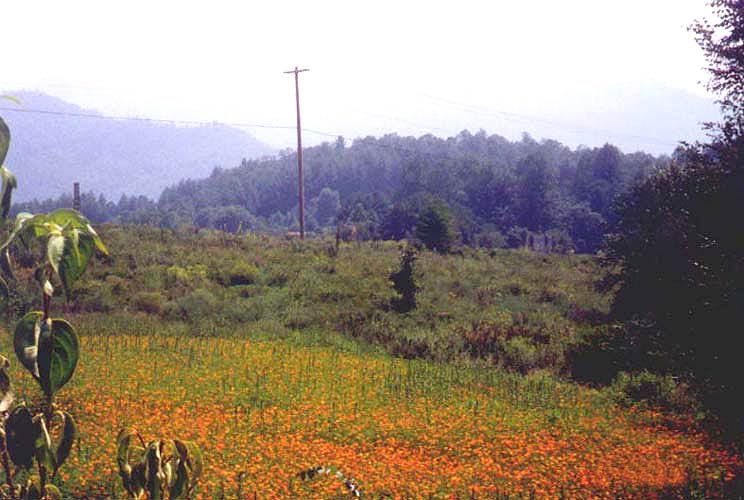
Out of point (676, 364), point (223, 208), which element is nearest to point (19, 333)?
point (676, 364)

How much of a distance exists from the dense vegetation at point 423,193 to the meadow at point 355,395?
19.4 metres

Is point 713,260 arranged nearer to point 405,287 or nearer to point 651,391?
point 651,391

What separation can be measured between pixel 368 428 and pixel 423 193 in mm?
77760

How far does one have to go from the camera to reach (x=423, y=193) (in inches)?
3378

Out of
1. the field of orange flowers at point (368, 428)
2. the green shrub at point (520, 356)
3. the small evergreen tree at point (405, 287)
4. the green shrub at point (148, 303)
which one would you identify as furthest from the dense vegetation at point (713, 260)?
the green shrub at point (148, 303)

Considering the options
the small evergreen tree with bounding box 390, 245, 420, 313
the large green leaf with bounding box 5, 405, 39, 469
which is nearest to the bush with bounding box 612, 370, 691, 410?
the small evergreen tree with bounding box 390, 245, 420, 313

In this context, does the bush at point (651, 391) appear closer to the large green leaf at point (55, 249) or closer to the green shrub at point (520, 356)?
the green shrub at point (520, 356)

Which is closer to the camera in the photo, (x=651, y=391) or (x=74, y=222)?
(x=74, y=222)

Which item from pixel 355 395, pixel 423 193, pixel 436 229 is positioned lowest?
pixel 355 395

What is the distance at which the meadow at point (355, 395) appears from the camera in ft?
23.3

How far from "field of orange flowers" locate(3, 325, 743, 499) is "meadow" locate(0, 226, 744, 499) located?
0.03m

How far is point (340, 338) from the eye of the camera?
1620cm

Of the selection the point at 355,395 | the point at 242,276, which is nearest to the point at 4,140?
the point at 355,395

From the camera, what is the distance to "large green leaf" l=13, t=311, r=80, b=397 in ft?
4.19
